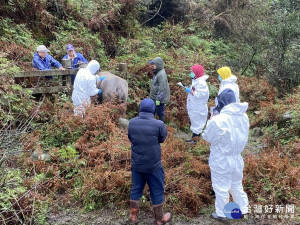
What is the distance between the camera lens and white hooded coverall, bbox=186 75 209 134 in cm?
675

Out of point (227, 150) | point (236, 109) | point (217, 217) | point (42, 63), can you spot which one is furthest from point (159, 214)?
point (42, 63)

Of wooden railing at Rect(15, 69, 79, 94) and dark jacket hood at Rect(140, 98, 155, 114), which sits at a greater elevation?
dark jacket hood at Rect(140, 98, 155, 114)

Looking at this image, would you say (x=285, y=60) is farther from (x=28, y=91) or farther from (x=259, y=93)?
(x=28, y=91)

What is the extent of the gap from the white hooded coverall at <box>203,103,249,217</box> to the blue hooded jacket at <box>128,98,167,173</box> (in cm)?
82

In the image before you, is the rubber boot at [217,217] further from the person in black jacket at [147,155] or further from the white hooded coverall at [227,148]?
the person in black jacket at [147,155]

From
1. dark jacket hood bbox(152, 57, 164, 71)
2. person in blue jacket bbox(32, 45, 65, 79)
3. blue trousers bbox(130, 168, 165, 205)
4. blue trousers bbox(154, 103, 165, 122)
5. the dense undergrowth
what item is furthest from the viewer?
blue trousers bbox(154, 103, 165, 122)

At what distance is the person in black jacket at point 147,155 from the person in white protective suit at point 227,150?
83 centimetres

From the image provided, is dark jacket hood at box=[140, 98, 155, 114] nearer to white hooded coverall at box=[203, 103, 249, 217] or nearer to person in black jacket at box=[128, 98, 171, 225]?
person in black jacket at box=[128, 98, 171, 225]

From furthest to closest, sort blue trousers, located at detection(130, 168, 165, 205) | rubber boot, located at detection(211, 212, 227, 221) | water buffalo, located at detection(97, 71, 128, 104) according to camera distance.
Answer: water buffalo, located at detection(97, 71, 128, 104), rubber boot, located at detection(211, 212, 227, 221), blue trousers, located at detection(130, 168, 165, 205)

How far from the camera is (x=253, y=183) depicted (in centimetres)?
520

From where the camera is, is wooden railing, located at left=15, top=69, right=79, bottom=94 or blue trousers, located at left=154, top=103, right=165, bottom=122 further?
blue trousers, located at left=154, top=103, right=165, bottom=122

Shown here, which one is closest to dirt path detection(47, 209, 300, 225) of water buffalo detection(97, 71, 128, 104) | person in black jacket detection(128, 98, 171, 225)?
person in black jacket detection(128, 98, 171, 225)

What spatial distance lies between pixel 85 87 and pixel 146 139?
3157mm

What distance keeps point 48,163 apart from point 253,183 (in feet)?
12.9
